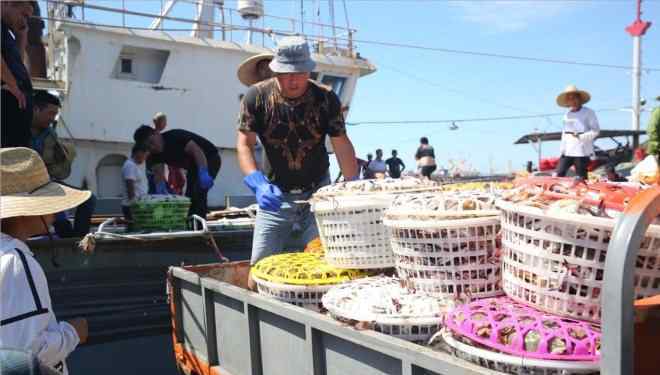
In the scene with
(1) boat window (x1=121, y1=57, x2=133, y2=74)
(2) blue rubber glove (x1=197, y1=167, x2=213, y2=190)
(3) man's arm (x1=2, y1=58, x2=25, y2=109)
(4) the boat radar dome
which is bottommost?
(2) blue rubber glove (x1=197, y1=167, x2=213, y2=190)

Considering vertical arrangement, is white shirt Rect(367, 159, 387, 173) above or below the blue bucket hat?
below

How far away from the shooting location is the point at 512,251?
6.26 feet

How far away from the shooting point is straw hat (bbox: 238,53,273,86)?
464cm

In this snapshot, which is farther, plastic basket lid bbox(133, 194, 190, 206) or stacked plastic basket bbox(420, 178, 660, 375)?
plastic basket lid bbox(133, 194, 190, 206)

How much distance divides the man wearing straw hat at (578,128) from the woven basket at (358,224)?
4.94 m

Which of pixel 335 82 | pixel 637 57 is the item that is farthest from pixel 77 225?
pixel 637 57

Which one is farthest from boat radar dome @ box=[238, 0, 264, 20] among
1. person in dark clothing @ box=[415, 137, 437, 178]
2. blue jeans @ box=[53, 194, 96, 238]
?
blue jeans @ box=[53, 194, 96, 238]

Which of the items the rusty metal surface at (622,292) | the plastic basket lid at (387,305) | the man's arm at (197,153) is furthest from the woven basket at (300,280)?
the man's arm at (197,153)

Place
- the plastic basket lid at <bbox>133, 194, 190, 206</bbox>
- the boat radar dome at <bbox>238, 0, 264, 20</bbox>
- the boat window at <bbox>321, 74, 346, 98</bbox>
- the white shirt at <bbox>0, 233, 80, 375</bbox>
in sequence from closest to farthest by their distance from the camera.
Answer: the white shirt at <bbox>0, 233, 80, 375</bbox>, the plastic basket lid at <bbox>133, 194, 190, 206</bbox>, the boat radar dome at <bbox>238, 0, 264, 20</bbox>, the boat window at <bbox>321, 74, 346, 98</bbox>

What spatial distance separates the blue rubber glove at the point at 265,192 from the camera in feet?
11.1

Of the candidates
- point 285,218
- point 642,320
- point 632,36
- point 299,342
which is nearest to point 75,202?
point 299,342

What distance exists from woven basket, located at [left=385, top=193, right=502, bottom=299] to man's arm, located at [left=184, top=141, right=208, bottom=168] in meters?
4.01

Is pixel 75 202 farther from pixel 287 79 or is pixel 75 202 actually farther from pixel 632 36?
pixel 632 36

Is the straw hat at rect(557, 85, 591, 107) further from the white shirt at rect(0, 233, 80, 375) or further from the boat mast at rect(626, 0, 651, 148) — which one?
the boat mast at rect(626, 0, 651, 148)
